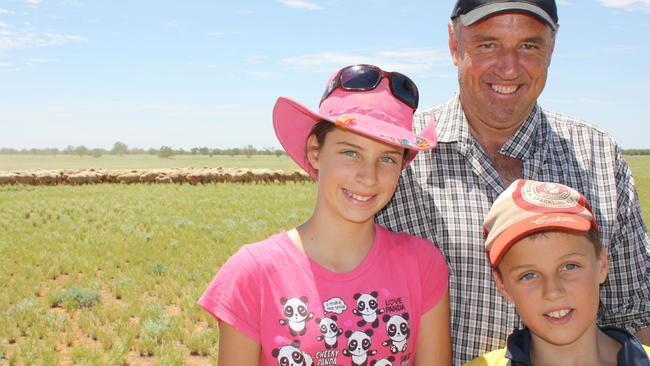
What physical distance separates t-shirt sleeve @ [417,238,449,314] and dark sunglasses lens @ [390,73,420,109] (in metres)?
0.66

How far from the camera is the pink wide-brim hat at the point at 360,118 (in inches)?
107

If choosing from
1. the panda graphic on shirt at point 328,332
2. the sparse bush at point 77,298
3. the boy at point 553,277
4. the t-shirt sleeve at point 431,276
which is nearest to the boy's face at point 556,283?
the boy at point 553,277

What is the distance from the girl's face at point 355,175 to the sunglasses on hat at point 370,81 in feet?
0.76

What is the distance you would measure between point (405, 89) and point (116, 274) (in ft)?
32.1

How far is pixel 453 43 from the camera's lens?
3.57m

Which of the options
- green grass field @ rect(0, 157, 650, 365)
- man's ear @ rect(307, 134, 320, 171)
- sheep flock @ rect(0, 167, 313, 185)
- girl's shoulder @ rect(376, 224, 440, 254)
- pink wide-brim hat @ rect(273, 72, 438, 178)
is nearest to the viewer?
pink wide-brim hat @ rect(273, 72, 438, 178)

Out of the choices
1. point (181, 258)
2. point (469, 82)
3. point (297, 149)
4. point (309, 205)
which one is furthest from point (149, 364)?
point (309, 205)

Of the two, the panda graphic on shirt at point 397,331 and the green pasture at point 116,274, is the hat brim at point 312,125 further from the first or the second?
the green pasture at point 116,274

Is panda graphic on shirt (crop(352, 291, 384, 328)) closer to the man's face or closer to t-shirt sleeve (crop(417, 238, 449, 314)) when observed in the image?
t-shirt sleeve (crop(417, 238, 449, 314))

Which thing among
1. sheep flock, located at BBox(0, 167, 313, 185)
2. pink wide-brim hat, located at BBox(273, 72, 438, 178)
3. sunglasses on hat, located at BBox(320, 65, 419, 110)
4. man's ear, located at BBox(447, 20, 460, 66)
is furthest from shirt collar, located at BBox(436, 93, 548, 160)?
sheep flock, located at BBox(0, 167, 313, 185)

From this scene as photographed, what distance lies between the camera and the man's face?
10.7ft

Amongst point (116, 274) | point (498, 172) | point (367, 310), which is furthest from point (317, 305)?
point (116, 274)

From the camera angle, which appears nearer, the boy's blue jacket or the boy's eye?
→ the boy's blue jacket

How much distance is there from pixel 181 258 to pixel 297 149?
10371mm
